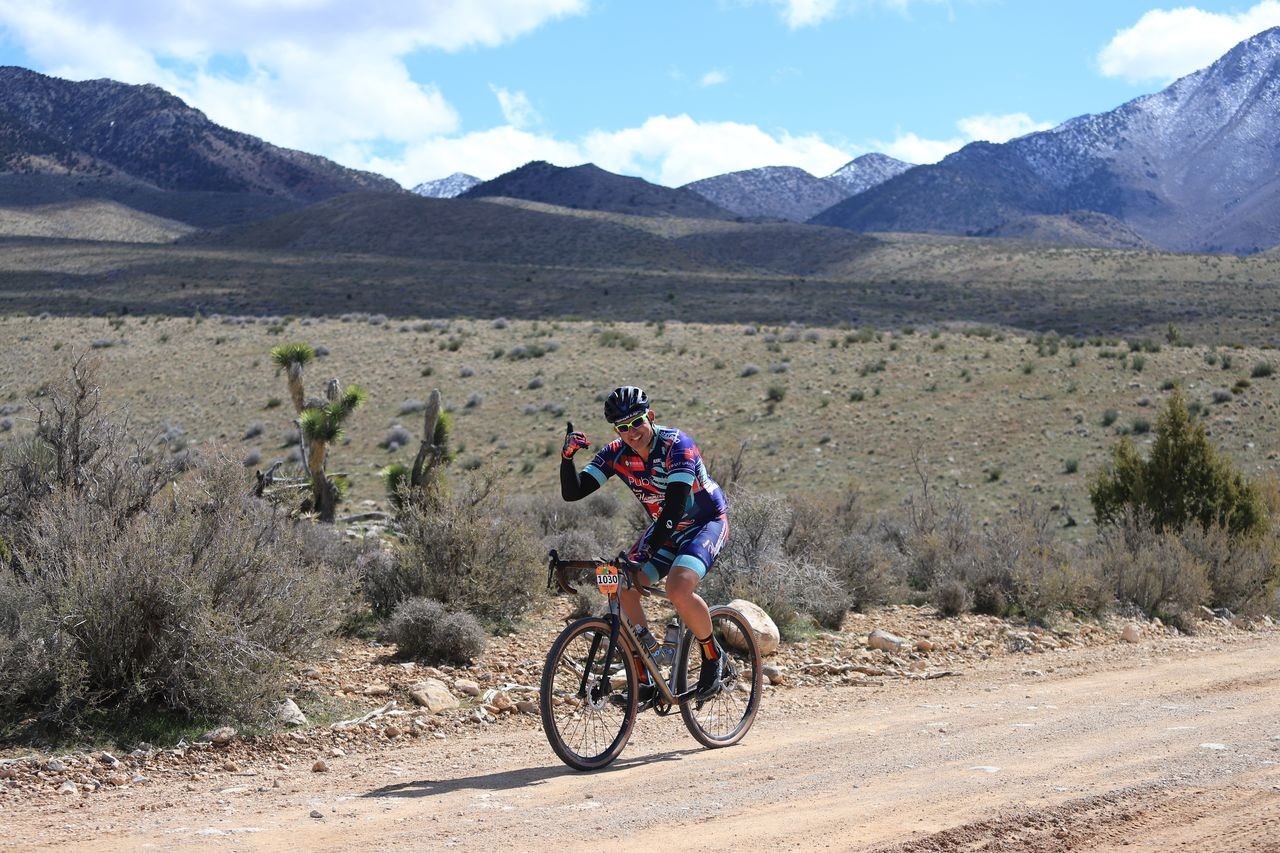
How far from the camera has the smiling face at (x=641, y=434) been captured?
6.89m

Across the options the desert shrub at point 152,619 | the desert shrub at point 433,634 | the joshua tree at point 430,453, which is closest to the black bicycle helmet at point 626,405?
the desert shrub at point 152,619

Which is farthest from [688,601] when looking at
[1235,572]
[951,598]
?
[1235,572]

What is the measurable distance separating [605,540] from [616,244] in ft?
261

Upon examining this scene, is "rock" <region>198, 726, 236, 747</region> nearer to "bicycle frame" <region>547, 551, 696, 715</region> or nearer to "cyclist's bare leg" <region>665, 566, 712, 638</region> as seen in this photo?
"bicycle frame" <region>547, 551, 696, 715</region>

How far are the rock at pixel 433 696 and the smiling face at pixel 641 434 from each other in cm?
296

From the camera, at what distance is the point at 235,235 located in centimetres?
10038

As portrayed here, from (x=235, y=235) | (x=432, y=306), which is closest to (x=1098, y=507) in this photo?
(x=432, y=306)

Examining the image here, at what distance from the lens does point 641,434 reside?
6.91 m

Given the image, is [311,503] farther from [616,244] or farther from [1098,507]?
[616,244]

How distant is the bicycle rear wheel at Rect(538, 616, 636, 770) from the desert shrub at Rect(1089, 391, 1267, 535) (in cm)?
1157

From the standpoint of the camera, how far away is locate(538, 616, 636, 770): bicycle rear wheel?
6.80 metres

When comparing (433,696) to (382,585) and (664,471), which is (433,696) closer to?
(382,585)

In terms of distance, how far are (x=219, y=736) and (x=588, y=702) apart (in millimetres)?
2505

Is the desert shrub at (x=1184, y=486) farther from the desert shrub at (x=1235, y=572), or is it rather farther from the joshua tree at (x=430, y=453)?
the joshua tree at (x=430, y=453)
